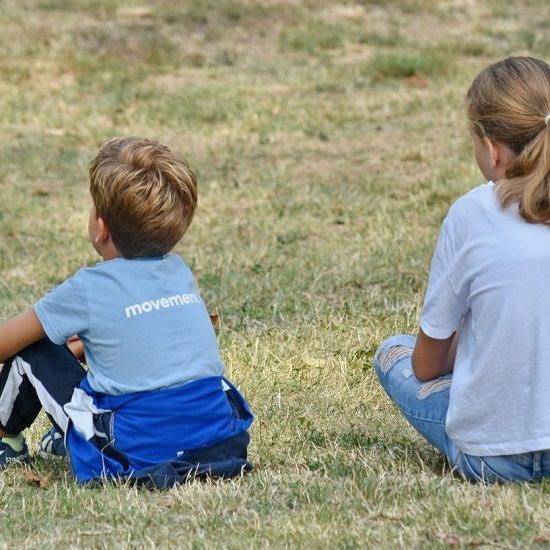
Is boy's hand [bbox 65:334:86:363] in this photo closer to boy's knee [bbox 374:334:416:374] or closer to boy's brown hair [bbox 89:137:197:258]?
boy's brown hair [bbox 89:137:197:258]

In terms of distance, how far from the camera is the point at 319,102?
11453 mm

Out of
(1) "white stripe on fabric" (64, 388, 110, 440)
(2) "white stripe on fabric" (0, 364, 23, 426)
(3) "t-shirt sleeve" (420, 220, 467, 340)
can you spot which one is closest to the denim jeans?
(3) "t-shirt sleeve" (420, 220, 467, 340)

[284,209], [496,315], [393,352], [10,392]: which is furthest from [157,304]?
[284,209]

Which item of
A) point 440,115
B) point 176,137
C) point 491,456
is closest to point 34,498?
point 491,456

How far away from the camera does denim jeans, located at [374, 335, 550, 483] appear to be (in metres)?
3.69

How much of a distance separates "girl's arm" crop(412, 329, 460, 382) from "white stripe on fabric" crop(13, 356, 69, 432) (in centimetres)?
112

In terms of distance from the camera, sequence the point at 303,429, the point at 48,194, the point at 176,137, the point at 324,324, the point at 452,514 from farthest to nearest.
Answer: the point at 176,137, the point at 48,194, the point at 324,324, the point at 303,429, the point at 452,514

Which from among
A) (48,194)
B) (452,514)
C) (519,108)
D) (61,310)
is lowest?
(48,194)

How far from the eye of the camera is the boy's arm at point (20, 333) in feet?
12.7

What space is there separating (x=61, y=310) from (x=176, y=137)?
6685 mm

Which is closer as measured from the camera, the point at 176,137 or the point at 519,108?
the point at 519,108

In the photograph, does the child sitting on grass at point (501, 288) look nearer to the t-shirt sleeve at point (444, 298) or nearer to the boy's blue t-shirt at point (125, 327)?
the t-shirt sleeve at point (444, 298)

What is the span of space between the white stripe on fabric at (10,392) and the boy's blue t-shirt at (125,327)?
23cm

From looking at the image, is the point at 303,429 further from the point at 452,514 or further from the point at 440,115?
the point at 440,115
